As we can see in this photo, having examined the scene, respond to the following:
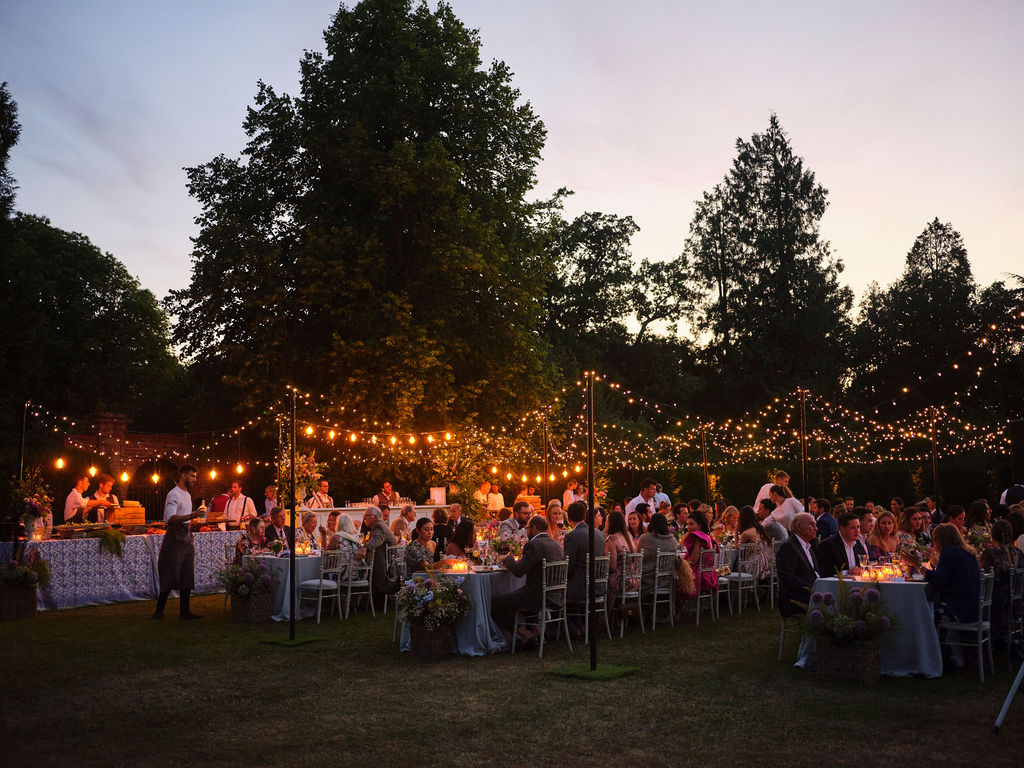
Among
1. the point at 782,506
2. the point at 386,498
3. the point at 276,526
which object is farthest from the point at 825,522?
the point at 386,498

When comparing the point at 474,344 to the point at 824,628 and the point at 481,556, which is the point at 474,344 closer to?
the point at 481,556

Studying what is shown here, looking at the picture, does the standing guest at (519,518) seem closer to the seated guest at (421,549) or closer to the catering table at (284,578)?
the seated guest at (421,549)

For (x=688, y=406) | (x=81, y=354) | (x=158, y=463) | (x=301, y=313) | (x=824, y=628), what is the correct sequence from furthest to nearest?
(x=688, y=406) → (x=81, y=354) → (x=158, y=463) → (x=301, y=313) → (x=824, y=628)

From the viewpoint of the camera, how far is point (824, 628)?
729 cm

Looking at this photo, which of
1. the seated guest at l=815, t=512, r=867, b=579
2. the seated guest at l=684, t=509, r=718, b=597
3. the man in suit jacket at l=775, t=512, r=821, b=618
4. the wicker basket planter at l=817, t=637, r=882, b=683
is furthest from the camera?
the seated guest at l=684, t=509, r=718, b=597

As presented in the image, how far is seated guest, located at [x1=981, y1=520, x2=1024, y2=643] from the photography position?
7.73 meters

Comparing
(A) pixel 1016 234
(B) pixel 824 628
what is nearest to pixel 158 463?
(B) pixel 824 628

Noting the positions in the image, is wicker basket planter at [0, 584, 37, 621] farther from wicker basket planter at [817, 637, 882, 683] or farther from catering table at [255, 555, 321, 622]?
wicker basket planter at [817, 637, 882, 683]

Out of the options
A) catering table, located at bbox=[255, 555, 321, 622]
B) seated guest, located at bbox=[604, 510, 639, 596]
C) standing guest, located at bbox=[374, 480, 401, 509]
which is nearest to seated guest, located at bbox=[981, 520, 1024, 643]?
seated guest, located at bbox=[604, 510, 639, 596]

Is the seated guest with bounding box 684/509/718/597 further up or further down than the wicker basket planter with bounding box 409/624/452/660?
further up

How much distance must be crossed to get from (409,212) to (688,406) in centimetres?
1976

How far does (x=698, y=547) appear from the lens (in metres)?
10.9

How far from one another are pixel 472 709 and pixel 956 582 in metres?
3.97

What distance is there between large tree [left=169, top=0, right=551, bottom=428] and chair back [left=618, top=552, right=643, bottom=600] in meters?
11.1
